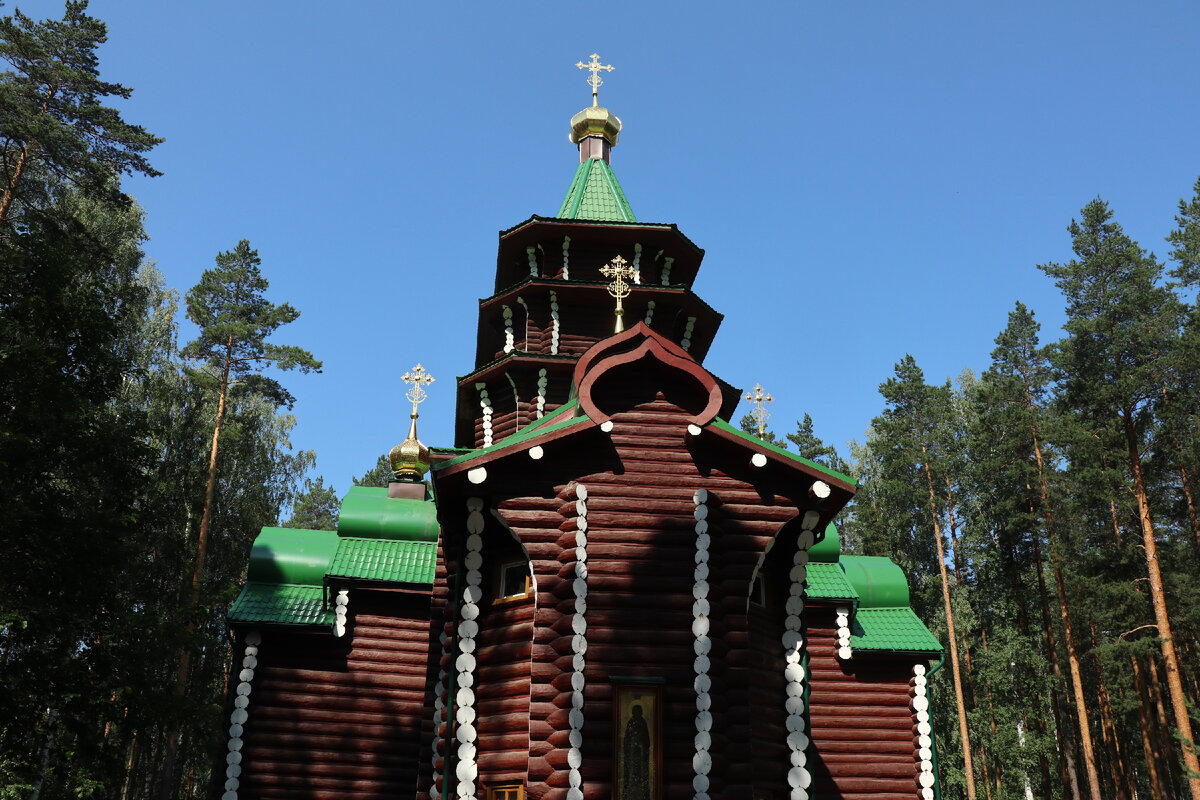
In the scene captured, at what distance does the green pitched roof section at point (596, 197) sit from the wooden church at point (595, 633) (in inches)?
185

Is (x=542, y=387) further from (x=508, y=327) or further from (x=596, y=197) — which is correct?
(x=596, y=197)

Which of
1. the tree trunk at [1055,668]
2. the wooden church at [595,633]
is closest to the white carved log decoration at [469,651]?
Answer: the wooden church at [595,633]

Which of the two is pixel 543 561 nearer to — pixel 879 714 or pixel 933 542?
pixel 879 714

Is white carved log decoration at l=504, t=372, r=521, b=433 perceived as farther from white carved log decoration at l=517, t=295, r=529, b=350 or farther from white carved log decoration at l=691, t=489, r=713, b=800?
white carved log decoration at l=691, t=489, r=713, b=800

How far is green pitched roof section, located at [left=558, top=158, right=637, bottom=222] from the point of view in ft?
69.1

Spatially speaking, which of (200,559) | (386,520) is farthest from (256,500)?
(386,520)

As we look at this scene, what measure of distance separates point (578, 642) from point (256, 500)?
24.6 meters

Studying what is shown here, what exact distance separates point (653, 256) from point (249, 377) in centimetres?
2105

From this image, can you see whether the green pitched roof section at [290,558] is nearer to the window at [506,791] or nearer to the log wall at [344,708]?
the log wall at [344,708]

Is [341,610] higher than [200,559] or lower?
lower

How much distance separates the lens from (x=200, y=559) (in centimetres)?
2850

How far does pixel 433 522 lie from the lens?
1825cm

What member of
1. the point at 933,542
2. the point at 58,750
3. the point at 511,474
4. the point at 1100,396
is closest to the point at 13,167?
the point at 58,750

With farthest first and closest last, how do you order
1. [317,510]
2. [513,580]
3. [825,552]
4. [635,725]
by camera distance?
[317,510] < [825,552] < [513,580] < [635,725]
